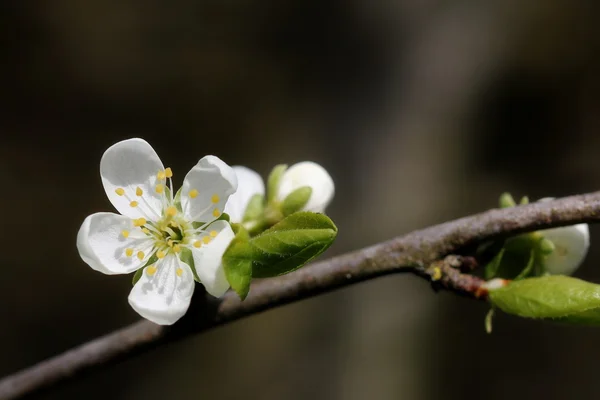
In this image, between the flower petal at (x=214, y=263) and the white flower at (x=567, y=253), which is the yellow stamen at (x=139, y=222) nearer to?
the flower petal at (x=214, y=263)

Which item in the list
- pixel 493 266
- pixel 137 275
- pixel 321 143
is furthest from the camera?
pixel 321 143

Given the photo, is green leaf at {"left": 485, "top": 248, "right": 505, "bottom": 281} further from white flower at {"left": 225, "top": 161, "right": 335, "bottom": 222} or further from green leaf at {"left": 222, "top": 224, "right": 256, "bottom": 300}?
green leaf at {"left": 222, "top": 224, "right": 256, "bottom": 300}

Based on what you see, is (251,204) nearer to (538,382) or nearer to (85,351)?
(85,351)

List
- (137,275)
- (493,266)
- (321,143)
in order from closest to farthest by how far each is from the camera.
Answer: (137,275) → (493,266) → (321,143)

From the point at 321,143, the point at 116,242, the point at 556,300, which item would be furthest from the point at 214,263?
the point at 321,143

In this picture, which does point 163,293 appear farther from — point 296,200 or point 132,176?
point 296,200

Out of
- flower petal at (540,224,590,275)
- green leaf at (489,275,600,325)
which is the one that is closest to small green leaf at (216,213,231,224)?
green leaf at (489,275,600,325)

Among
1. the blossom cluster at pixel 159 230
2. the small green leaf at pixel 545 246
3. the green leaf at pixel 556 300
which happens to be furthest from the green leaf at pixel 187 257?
the small green leaf at pixel 545 246
